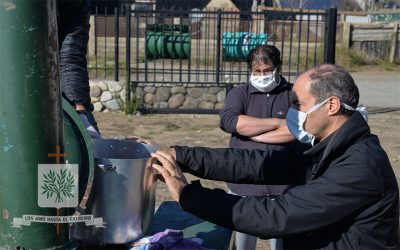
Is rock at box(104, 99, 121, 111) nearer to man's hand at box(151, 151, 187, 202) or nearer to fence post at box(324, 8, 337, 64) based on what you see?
fence post at box(324, 8, 337, 64)

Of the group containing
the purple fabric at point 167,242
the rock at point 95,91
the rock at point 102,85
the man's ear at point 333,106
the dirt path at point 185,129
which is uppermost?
the man's ear at point 333,106

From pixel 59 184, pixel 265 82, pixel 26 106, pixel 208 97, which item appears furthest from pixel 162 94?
pixel 26 106

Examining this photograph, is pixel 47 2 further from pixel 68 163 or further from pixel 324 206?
pixel 324 206

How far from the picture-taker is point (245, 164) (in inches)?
108

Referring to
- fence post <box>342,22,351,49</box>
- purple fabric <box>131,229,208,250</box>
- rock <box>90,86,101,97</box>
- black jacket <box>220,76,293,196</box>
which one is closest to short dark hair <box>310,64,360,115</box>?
purple fabric <box>131,229,208,250</box>

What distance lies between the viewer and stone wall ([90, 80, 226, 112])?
11.1 meters

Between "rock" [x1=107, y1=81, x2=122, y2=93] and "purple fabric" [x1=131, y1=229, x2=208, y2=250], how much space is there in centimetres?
883

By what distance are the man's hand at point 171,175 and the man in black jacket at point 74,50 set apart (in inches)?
37.6

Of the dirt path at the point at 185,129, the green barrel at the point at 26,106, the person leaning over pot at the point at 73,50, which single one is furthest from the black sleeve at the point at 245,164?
the dirt path at the point at 185,129

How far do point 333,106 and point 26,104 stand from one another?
1.13 m

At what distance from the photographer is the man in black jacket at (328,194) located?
2.02 m

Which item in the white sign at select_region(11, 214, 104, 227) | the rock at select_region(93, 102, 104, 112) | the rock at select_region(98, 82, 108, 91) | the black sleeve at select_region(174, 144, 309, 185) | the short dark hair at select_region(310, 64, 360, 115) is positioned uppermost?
the short dark hair at select_region(310, 64, 360, 115)

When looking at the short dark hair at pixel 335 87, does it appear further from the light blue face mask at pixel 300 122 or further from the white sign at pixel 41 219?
the white sign at pixel 41 219

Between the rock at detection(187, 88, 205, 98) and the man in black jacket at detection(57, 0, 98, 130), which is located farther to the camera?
the rock at detection(187, 88, 205, 98)
